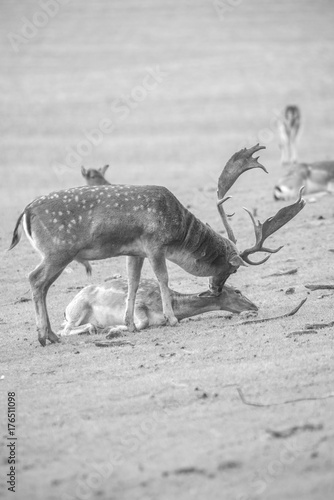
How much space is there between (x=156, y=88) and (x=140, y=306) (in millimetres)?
40909

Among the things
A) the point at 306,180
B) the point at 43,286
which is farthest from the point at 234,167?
the point at 306,180

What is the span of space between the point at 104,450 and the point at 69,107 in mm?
39772

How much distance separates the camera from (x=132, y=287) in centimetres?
1077

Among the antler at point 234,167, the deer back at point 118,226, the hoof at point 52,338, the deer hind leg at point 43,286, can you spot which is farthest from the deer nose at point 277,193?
the hoof at point 52,338

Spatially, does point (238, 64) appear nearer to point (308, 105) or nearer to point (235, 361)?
point (308, 105)

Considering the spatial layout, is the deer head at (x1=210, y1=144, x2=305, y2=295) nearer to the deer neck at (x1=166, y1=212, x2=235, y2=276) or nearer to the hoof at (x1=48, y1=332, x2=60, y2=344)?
the deer neck at (x1=166, y1=212, x2=235, y2=276)

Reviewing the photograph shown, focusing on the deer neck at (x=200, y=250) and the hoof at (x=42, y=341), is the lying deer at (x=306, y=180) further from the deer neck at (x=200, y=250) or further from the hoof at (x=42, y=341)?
the hoof at (x=42, y=341)

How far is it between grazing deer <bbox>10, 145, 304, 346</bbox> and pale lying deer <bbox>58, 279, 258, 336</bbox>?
0.16 meters

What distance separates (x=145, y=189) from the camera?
10.6 metres

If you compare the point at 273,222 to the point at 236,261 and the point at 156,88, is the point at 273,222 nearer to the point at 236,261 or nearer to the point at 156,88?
the point at 236,261

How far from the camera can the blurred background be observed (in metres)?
29.5

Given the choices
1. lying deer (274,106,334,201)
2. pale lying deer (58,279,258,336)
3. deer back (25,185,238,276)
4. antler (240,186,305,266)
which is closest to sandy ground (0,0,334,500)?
pale lying deer (58,279,258,336)

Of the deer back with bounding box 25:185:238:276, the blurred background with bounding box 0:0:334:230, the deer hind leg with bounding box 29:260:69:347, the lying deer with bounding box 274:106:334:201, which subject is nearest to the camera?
the deer hind leg with bounding box 29:260:69:347

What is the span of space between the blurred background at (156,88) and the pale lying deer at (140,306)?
6425 millimetres
